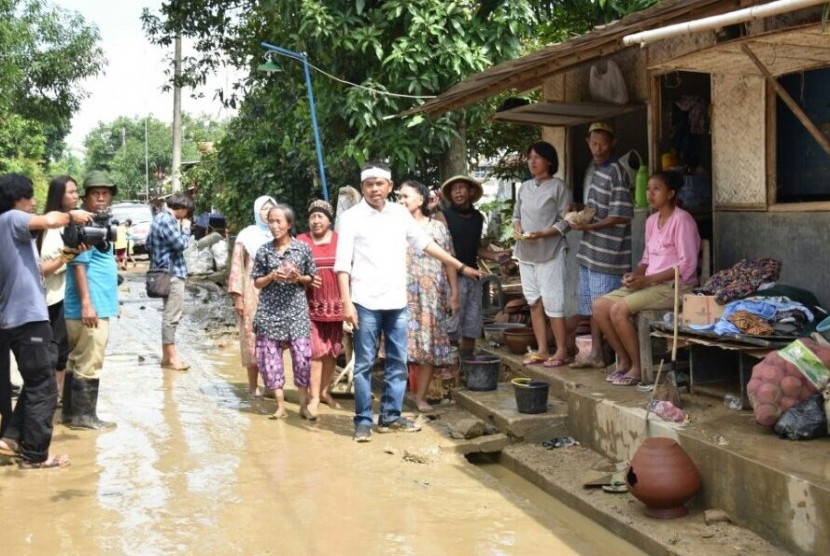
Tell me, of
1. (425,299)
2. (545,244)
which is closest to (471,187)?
(545,244)

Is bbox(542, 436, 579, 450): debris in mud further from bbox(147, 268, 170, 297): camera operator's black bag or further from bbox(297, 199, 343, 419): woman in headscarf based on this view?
bbox(147, 268, 170, 297): camera operator's black bag

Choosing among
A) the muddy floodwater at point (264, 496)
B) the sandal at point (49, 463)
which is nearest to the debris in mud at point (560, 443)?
the muddy floodwater at point (264, 496)

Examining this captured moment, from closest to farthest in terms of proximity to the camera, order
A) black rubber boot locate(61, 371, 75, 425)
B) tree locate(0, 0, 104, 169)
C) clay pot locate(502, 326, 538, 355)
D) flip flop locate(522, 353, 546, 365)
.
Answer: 1. black rubber boot locate(61, 371, 75, 425)
2. flip flop locate(522, 353, 546, 365)
3. clay pot locate(502, 326, 538, 355)
4. tree locate(0, 0, 104, 169)

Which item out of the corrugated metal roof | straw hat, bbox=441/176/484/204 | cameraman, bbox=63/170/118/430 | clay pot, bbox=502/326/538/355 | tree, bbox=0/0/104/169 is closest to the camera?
the corrugated metal roof

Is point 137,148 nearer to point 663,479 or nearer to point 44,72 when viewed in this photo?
point 44,72

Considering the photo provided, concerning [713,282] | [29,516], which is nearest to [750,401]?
[713,282]

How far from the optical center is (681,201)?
788cm

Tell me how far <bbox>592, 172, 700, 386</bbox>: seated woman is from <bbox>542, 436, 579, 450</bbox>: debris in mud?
591 mm

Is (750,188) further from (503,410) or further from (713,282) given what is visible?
(503,410)

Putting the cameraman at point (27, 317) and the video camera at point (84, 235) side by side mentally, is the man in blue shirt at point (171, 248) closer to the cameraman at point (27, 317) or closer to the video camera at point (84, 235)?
the video camera at point (84, 235)

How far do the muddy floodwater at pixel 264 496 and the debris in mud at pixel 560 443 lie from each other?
422 millimetres

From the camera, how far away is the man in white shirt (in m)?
7.12

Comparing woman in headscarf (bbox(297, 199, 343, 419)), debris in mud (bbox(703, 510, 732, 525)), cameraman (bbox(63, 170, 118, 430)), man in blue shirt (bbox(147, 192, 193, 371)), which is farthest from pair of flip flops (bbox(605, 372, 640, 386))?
man in blue shirt (bbox(147, 192, 193, 371))

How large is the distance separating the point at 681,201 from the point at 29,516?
5462 mm
